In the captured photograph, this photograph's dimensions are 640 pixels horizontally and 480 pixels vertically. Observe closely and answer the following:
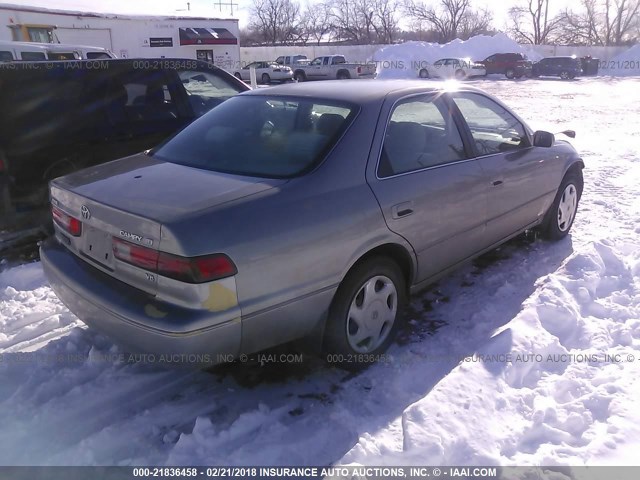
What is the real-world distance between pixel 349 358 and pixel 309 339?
308 millimetres

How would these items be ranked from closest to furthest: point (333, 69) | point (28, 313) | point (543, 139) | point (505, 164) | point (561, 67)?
1. point (28, 313)
2. point (505, 164)
3. point (543, 139)
4. point (333, 69)
5. point (561, 67)

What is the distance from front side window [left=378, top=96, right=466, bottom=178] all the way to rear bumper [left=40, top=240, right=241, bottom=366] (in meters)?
1.31

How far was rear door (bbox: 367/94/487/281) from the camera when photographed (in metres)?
3.20

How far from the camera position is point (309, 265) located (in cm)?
272

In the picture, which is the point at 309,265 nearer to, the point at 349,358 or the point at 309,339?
the point at 309,339

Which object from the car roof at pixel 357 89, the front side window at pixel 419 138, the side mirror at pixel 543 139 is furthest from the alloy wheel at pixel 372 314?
the side mirror at pixel 543 139

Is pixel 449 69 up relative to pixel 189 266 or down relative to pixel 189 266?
up

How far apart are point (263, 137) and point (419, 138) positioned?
3.32ft

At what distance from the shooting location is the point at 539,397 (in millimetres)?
2914

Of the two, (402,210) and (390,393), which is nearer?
(390,393)

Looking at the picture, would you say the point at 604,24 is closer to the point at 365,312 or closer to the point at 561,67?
the point at 561,67

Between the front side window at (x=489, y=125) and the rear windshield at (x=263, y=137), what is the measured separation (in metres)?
1.13

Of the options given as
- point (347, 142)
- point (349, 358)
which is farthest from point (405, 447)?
point (347, 142)

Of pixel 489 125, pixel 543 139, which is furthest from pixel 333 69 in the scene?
pixel 489 125
